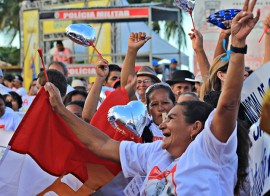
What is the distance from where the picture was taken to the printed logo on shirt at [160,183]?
461cm

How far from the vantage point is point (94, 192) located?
6.04m

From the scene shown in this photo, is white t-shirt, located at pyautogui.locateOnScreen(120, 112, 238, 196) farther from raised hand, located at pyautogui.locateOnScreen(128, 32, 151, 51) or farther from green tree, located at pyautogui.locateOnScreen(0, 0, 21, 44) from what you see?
green tree, located at pyautogui.locateOnScreen(0, 0, 21, 44)

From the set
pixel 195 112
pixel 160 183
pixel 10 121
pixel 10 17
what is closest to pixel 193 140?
pixel 195 112

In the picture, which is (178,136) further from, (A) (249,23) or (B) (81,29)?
(B) (81,29)

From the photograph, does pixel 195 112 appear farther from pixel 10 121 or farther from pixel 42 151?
pixel 10 121

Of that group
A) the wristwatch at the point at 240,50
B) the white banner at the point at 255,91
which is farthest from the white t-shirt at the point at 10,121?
the wristwatch at the point at 240,50

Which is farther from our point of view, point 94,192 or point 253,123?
point 94,192

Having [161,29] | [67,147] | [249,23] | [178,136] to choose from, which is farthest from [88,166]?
[161,29]

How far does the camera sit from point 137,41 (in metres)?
6.43

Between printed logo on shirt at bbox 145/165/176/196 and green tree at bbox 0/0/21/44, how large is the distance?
41.3 metres

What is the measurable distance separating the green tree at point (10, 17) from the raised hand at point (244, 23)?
41676 millimetres

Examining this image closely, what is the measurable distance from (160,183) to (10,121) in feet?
15.8

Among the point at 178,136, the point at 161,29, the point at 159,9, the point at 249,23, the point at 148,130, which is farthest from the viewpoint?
the point at 161,29

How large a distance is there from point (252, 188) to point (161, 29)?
35.2 meters
